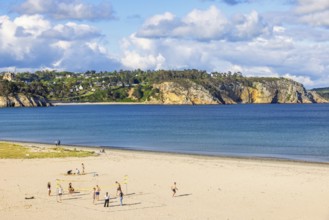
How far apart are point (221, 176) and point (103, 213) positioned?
1691 cm

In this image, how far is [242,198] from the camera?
36531 millimetres

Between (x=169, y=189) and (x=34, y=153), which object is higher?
(x=34, y=153)

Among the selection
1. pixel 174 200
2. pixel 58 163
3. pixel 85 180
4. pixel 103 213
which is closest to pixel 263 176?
pixel 174 200

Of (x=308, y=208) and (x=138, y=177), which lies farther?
(x=138, y=177)

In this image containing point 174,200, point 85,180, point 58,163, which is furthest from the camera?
point 58,163

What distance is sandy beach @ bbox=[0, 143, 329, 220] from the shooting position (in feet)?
105

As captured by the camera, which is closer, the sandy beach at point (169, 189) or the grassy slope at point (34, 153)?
the sandy beach at point (169, 189)

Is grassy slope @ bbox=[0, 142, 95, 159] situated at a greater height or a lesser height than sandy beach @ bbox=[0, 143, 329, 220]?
greater

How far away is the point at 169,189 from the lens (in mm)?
39844

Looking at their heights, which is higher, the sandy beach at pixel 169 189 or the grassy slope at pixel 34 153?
the grassy slope at pixel 34 153

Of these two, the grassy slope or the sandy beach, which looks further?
the grassy slope

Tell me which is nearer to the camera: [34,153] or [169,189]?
[169,189]

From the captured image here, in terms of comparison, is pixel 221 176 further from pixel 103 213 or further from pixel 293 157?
pixel 293 157

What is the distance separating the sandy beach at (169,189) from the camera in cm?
3203
